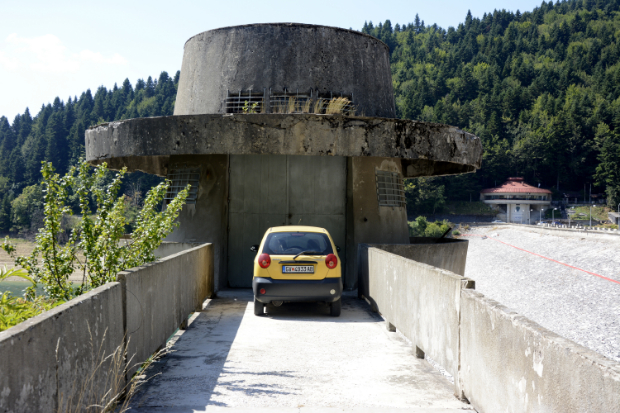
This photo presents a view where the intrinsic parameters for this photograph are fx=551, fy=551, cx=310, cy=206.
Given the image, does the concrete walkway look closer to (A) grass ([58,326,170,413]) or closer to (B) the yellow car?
(A) grass ([58,326,170,413])

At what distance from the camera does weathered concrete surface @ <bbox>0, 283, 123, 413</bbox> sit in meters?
3.05

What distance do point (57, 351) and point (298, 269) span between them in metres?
5.85

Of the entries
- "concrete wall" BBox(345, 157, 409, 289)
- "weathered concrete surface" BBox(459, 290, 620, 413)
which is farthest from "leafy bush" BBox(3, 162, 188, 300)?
"concrete wall" BBox(345, 157, 409, 289)

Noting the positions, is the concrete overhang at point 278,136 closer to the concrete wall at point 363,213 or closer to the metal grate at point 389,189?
the concrete wall at point 363,213

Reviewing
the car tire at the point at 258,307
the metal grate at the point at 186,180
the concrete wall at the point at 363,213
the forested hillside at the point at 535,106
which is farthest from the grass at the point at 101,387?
the forested hillside at the point at 535,106

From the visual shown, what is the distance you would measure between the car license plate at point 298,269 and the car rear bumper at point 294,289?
150 millimetres

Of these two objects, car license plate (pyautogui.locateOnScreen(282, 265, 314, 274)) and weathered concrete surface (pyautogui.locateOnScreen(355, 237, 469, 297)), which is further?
weathered concrete surface (pyautogui.locateOnScreen(355, 237, 469, 297))

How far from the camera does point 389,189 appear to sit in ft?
47.9

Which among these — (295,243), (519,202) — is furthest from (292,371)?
(519,202)

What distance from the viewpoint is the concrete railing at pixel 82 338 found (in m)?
3.12

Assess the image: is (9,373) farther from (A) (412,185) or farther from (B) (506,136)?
(B) (506,136)

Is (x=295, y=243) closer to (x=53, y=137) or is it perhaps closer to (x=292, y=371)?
(x=292, y=371)

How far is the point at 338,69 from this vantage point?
14.7 meters

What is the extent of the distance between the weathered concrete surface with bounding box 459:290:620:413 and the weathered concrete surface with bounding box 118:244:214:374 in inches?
121
